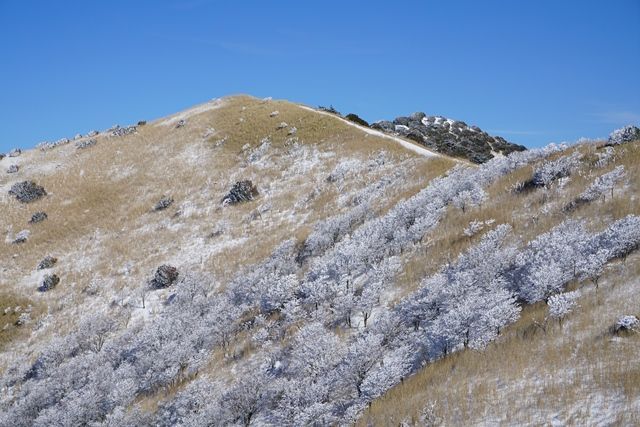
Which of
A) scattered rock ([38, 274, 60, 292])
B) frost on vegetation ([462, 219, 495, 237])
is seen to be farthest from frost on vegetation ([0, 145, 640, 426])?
scattered rock ([38, 274, 60, 292])

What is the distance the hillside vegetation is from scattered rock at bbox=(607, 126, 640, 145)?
1.17 m

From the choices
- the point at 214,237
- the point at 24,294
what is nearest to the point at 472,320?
the point at 214,237

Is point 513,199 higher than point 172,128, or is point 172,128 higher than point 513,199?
point 172,128

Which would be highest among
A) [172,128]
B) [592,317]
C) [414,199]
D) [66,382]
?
[172,128]

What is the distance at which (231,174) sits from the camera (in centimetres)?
4631

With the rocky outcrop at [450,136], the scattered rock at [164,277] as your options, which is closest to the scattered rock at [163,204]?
the scattered rock at [164,277]

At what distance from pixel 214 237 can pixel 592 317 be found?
92.1ft

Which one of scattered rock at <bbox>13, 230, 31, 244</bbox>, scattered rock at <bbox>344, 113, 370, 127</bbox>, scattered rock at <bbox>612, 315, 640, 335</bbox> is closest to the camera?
scattered rock at <bbox>612, 315, 640, 335</bbox>

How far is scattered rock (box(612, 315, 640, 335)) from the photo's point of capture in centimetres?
1201

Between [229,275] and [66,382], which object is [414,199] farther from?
[66,382]

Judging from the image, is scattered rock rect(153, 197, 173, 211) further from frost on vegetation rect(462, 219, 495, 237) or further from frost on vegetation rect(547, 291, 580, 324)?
frost on vegetation rect(547, 291, 580, 324)

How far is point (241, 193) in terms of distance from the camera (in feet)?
137

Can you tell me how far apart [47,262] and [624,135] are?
130ft

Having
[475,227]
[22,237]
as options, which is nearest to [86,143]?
[22,237]
